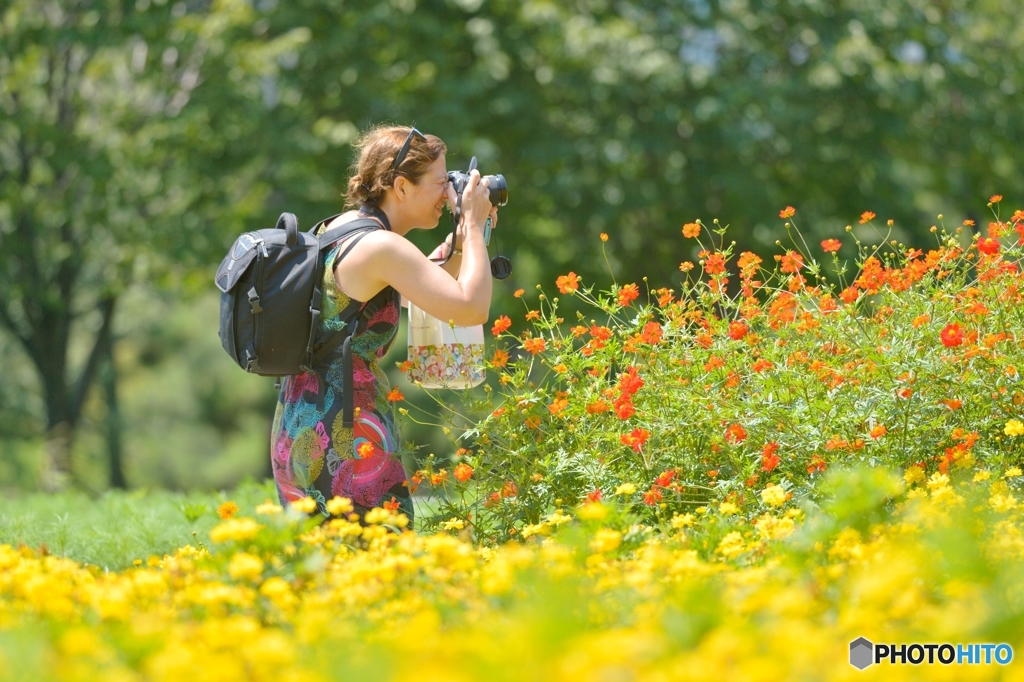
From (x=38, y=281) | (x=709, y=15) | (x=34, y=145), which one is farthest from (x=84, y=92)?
(x=709, y=15)

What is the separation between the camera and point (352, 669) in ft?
4.59

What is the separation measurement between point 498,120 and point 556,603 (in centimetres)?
920

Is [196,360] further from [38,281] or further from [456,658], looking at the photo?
[456,658]

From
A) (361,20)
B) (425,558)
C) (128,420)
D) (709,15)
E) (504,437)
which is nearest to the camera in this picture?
(425,558)

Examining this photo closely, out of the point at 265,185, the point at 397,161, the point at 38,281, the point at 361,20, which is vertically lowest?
the point at 397,161

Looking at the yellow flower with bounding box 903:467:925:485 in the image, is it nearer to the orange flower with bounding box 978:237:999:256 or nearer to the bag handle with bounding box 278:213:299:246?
the orange flower with bounding box 978:237:999:256

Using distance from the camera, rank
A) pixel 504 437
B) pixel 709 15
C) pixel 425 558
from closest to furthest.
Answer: pixel 425 558 < pixel 504 437 < pixel 709 15

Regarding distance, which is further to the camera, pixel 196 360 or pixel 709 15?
pixel 196 360

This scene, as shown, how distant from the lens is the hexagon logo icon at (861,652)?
1706 mm

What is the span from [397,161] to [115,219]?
856cm

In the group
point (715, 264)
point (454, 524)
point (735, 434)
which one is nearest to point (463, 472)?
point (454, 524)

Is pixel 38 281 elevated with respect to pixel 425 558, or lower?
elevated

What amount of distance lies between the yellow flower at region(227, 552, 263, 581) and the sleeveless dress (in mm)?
733

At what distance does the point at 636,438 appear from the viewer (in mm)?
2926
